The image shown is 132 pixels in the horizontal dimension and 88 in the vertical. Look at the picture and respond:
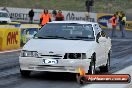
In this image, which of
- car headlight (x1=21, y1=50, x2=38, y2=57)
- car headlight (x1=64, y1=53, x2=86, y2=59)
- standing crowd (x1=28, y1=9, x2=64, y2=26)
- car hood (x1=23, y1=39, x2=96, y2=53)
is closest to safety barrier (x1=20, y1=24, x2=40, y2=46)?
standing crowd (x1=28, y1=9, x2=64, y2=26)

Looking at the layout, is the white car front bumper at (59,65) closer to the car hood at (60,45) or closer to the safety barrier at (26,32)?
the car hood at (60,45)

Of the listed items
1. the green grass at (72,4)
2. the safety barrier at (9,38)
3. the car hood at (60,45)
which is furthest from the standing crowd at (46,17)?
the car hood at (60,45)

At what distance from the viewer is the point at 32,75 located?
42.0 ft

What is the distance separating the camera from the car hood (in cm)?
1152

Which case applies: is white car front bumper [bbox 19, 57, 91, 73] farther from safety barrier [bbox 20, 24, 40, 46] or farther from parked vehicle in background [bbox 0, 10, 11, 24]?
parked vehicle in background [bbox 0, 10, 11, 24]

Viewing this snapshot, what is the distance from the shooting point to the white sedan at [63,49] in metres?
11.4

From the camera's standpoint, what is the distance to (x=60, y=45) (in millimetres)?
11758

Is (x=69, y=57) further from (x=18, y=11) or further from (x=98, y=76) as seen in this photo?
(x=18, y=11)

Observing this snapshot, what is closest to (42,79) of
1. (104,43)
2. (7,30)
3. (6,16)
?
(104,43)

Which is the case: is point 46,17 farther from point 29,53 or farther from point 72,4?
point 72,4

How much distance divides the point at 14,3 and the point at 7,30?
4413 centimetres

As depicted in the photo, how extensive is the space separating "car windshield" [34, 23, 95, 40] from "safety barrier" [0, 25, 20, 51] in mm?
8579

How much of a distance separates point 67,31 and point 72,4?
169 feet

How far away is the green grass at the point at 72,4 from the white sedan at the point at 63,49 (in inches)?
1879
